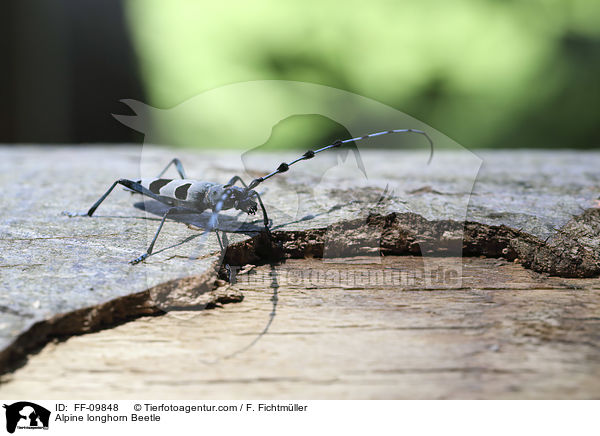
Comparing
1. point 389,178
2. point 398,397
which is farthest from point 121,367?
point 389,178

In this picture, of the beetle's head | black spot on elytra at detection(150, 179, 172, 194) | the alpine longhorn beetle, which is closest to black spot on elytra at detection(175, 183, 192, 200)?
the alpine longhorn beetle

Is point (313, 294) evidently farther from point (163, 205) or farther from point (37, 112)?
point (37, 112)

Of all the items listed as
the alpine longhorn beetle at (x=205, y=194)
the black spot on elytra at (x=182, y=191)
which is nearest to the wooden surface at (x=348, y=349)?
the alpine longhorn beetle at (x=205, y=194)

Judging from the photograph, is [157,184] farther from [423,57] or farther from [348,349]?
[423,57]

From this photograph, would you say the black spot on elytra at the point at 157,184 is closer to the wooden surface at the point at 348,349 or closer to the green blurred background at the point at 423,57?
the wooden surface at the point at 348,349

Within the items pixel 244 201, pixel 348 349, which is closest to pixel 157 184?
pixel 244 201

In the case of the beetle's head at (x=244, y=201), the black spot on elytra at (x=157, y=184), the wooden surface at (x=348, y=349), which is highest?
the black spot on elytra at (x=157, y=184)

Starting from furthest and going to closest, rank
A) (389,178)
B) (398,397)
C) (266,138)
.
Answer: (266,138)
(389,178)
(398,397)
